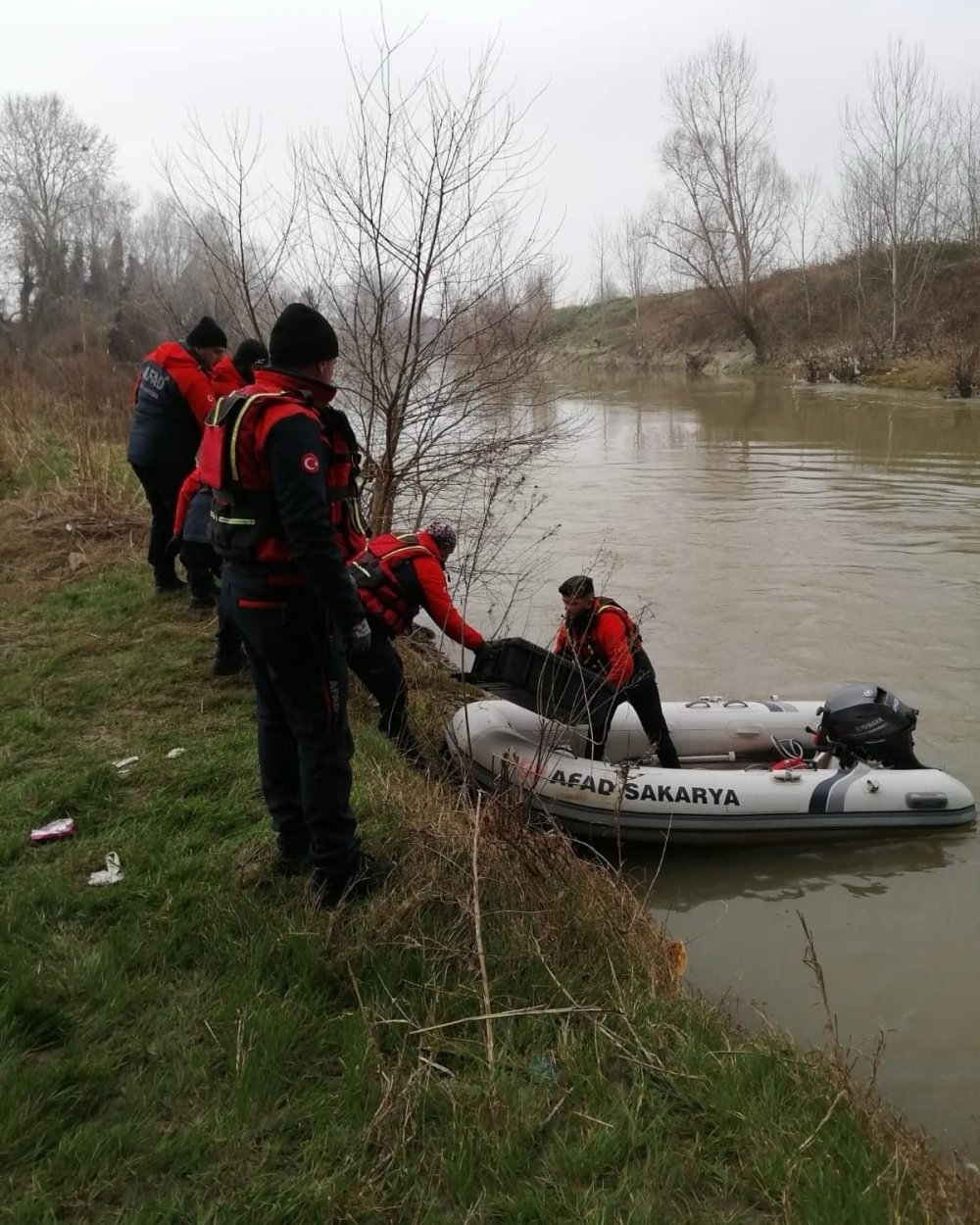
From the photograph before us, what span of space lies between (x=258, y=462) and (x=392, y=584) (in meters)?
2.22

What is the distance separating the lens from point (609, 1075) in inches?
102

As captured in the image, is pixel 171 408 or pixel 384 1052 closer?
pixel 384 1052

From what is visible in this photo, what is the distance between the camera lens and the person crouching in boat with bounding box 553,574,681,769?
532cm

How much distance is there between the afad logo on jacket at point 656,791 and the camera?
517 cm

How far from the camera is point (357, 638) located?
295 cm

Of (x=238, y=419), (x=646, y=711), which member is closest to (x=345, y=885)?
(x=238, y=419)

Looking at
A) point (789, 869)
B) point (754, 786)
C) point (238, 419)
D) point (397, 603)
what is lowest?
point (789, 869)

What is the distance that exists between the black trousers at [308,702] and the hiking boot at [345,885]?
0.03 metres

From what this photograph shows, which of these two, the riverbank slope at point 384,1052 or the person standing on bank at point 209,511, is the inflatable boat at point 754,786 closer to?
the riverbank slope at point 384,1052

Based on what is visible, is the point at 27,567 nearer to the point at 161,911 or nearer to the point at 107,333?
the point at 161,911

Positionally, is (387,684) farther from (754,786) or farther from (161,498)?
(161,498)

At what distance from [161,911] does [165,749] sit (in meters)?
1.59

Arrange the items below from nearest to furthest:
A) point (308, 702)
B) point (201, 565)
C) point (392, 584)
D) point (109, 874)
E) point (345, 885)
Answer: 1. point (308, 702)
2. point (345, 885)
3. point (109, 874)
4. point (392, 584)
5. point (201, 565)

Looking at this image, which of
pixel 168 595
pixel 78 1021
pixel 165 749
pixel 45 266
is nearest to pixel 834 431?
pixel 168 595
